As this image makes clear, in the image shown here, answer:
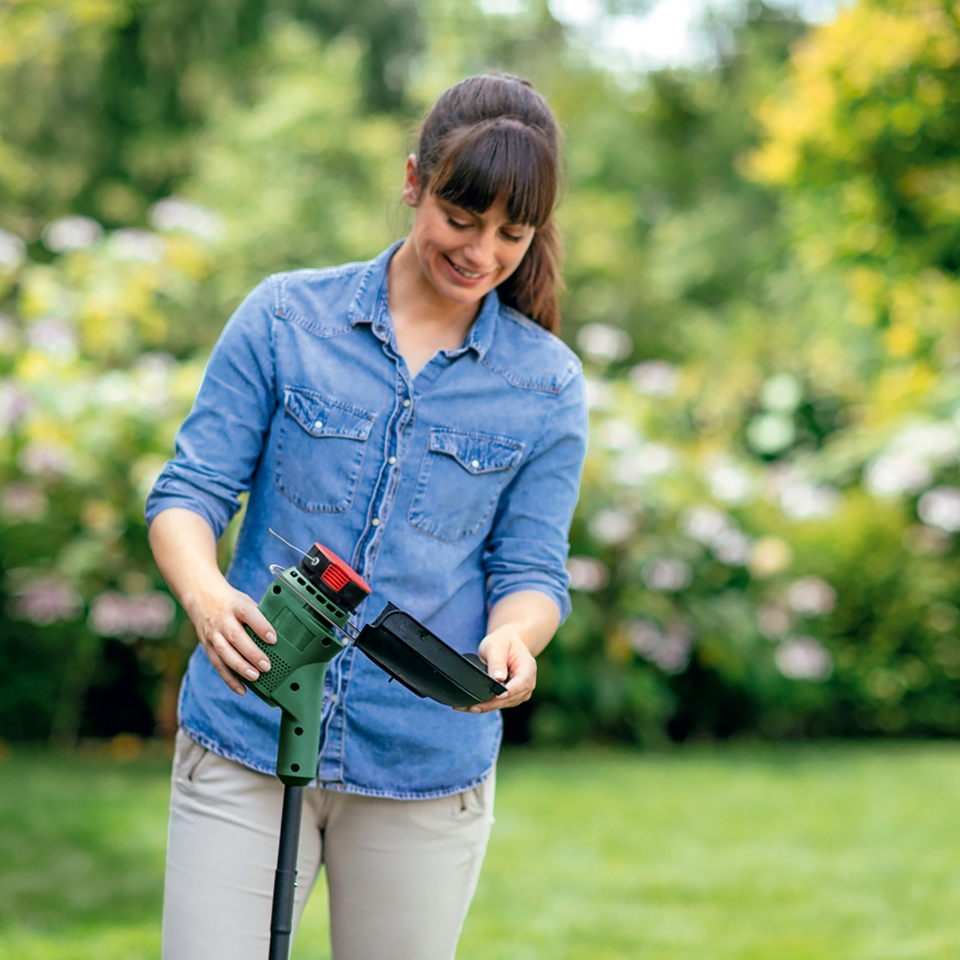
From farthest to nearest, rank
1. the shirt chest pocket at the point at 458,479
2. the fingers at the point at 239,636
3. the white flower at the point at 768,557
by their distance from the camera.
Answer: the white flower at the point at 768,557 < the shirt chest pocket at the point at 458,479 < the fingers at the point at 239,636

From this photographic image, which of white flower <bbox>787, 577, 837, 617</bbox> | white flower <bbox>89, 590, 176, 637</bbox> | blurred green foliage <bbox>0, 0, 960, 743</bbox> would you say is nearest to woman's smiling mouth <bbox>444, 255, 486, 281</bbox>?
blurred green foliage <bbox>0, 0, 960, 743</bbox>

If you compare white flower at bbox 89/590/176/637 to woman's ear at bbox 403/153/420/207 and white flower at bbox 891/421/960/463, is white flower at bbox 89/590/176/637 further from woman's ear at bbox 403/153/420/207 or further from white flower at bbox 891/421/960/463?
white flower at bbox 891/421/960/463

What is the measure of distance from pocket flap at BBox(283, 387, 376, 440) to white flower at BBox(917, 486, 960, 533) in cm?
569

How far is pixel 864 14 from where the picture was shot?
21.1 ft

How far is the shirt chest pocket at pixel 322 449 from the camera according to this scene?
178 centimetres

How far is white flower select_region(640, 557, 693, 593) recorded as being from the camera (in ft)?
19.4

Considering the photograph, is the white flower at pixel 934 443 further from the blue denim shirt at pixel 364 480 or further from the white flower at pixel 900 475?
the blue denim shirt at pixel 364 480

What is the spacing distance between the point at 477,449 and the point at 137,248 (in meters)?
4.80

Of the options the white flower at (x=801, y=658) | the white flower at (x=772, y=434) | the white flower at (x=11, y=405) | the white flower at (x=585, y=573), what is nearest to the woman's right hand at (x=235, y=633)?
the white flower at (x=11, y=405)

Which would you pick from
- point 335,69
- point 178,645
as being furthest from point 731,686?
point 335,69

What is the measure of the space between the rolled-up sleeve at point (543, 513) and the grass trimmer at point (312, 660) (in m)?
0.31

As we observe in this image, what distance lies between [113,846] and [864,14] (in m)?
5.19

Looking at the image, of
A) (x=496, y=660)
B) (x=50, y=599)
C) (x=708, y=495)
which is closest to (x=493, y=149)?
(x=496, y=660)

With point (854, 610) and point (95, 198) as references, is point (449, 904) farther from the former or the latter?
point (95, 198)
